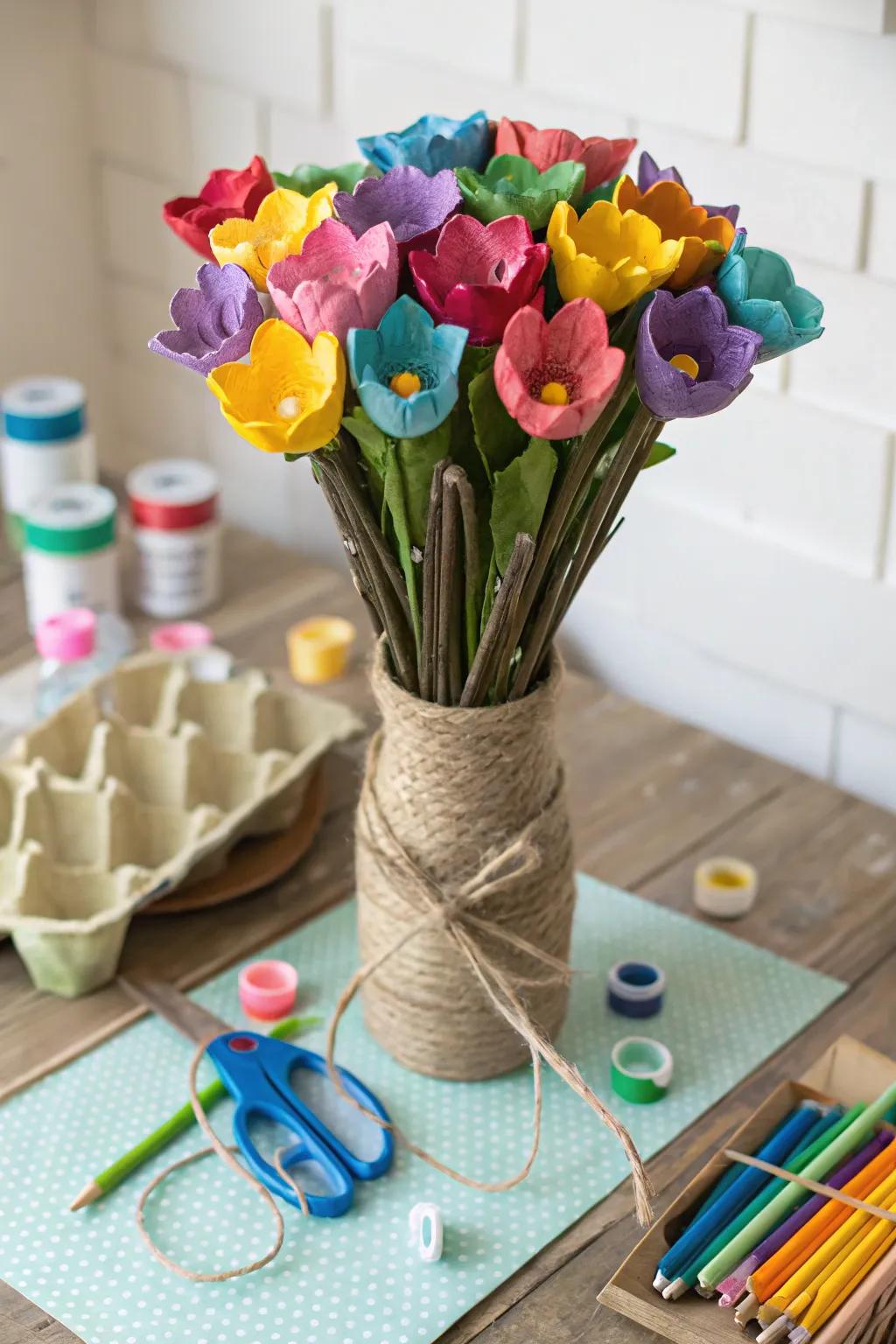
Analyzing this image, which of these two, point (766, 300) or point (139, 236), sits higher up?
point (766, 300)

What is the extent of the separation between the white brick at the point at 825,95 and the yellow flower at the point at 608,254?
0.34 metres

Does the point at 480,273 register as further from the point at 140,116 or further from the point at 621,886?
the point at 140,116

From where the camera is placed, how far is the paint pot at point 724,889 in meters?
0.95

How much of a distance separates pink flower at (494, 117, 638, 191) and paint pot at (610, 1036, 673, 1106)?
42 centimetres

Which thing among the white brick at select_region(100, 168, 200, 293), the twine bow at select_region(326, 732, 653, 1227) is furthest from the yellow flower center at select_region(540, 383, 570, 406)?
the white brick at select_region(100, 168, 200, 293)

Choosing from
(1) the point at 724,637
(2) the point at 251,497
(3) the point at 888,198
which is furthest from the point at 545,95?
(2) the point at 251,497

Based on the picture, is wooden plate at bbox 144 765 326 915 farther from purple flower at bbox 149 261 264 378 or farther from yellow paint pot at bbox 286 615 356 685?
purple flower at bbox 149 261 264 378

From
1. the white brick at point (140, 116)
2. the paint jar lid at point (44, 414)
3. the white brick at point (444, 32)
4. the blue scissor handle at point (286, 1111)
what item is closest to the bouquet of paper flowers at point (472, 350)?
the blue scissor handle at point (286, 1111)

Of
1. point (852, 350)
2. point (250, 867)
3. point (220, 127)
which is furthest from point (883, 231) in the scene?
point (220, 127)

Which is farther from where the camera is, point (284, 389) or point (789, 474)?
point (789, 474)

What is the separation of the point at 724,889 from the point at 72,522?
54 centimetres

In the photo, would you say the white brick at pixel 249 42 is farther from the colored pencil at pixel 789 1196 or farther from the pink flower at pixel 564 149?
the colored pencil at pixel 789 1196

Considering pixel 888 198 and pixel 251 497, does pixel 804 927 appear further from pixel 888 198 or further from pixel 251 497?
pixel 251 497

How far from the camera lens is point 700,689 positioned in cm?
119
